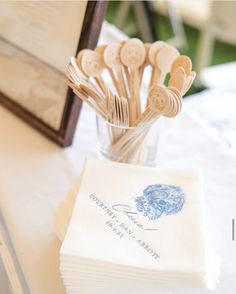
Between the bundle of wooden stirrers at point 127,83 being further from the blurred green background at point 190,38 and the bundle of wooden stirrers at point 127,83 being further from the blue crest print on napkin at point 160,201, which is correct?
the blurred green background at point 190,38

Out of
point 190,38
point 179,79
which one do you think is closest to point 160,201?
point 179,79

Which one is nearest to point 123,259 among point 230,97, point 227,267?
point 227,267

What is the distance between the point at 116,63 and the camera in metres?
0.70

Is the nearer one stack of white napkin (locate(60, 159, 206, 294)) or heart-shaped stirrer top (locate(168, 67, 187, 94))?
stack of white napkin (locate(60, 159, 206, 294))

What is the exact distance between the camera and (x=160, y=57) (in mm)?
689

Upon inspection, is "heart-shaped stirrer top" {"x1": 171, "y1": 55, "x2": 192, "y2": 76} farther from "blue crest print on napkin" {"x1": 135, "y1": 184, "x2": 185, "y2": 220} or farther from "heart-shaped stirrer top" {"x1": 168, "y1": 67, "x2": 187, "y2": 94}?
"blue crest print on napkin" {"x1": 135, "y1": 184, "x2": 185, "y2": 220}

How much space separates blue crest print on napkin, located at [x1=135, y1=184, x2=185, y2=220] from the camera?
59 cm

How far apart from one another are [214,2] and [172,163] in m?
1.40

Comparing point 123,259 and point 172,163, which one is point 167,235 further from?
point 172,163

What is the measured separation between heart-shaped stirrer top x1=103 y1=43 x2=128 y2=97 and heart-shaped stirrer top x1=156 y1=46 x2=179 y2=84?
6cm

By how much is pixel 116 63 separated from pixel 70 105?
0.38 feet

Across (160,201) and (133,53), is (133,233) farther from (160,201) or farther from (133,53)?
(133,53)

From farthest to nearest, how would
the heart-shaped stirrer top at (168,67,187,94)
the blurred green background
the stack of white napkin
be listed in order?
the blurred green background
the heart-shaped stirrer top at (168,67,187,94)
the stack of white napkin

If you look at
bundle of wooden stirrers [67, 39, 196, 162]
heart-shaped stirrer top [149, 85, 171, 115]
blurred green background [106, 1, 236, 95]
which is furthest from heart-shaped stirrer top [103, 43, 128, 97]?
blurred green background [106, 1, 236, 95]
